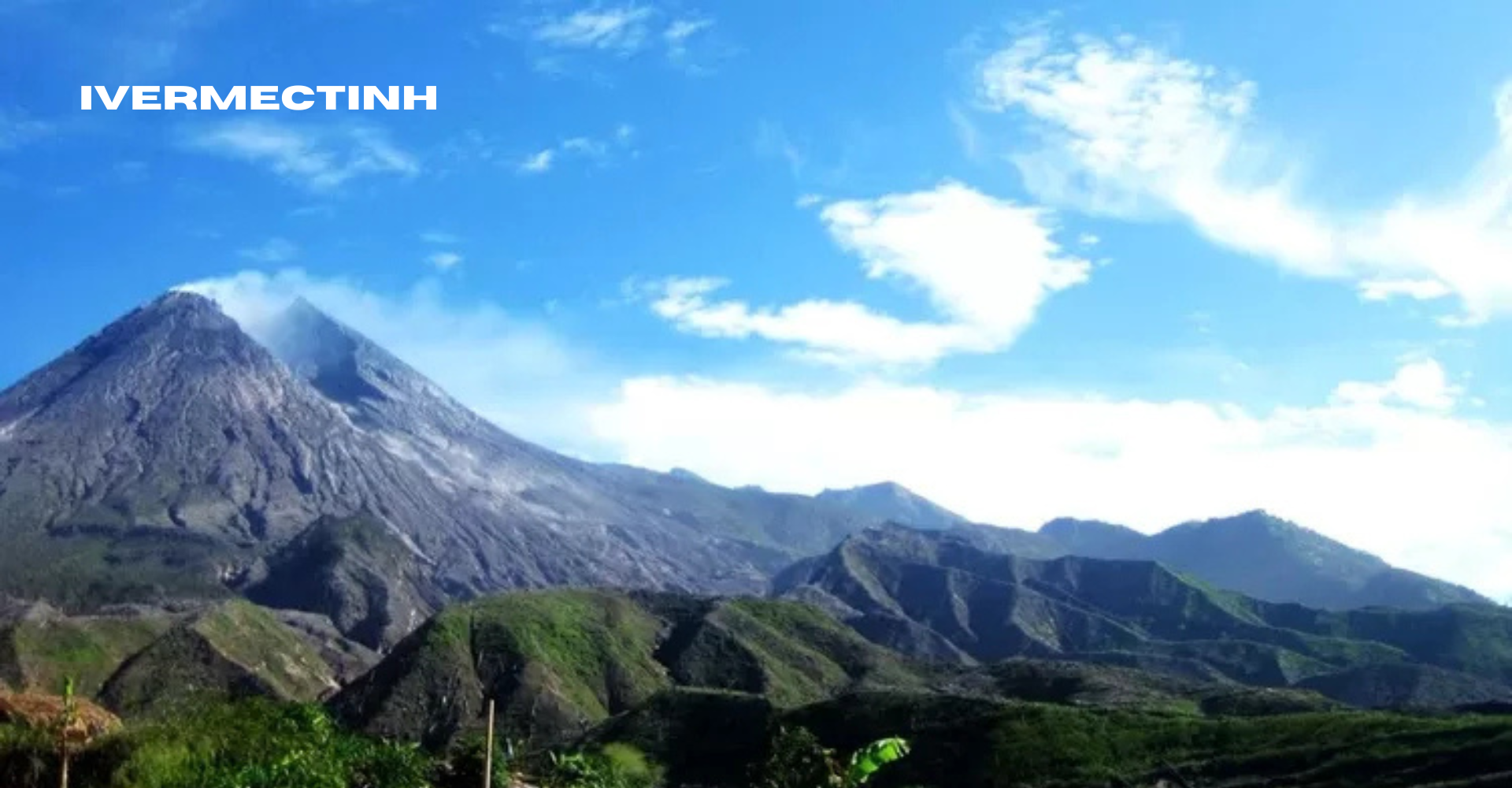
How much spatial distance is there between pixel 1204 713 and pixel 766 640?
5736cm

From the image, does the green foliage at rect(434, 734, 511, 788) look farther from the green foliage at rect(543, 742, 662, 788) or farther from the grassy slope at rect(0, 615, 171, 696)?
the grassy slope at rect(0, 615, 171, 696)

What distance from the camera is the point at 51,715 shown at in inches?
943

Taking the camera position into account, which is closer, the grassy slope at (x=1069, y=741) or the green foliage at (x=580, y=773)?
the green foliage at (x=580, y=773)

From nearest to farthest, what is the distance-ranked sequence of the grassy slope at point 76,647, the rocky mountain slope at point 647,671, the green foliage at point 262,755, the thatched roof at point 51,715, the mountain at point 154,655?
the green foliage at point 262,755, the thatched roof at point 51,715, the rocky mountain slope at point 647,671, the grassy slope at point 76,647, the mountain at point 154,655

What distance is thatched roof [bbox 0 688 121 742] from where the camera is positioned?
23.1m

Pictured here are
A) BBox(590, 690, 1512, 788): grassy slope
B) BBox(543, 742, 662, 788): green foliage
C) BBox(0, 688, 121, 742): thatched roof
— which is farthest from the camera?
BBox(590, 690, 1512, 788): grassy slope

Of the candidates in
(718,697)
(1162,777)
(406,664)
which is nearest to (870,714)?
(718,697)

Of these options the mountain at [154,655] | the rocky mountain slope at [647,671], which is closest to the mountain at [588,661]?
the rocky mountain slope at [647,671]

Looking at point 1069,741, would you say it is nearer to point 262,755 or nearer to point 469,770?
point 469,770

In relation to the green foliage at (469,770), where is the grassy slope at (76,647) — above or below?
above

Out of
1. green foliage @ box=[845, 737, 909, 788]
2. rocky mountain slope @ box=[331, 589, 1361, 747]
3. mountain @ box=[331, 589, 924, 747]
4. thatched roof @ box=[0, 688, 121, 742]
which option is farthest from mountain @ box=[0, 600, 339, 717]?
green foliage @ box=[845, 737, 909, 788]

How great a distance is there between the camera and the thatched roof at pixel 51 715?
23062 mm

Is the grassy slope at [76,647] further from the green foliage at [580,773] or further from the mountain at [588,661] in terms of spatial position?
the green foliage at [580,773]

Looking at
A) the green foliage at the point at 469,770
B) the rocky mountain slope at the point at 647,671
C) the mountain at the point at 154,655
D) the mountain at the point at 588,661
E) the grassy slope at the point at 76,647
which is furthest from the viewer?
the mountain at the point at 154,655
